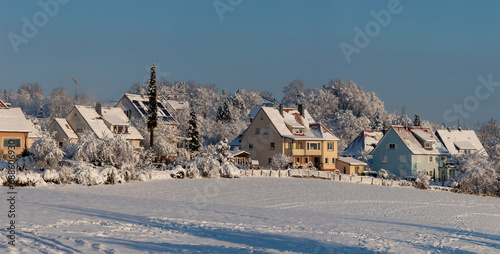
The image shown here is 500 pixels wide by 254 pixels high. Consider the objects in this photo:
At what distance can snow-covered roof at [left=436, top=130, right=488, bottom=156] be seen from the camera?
259 ft

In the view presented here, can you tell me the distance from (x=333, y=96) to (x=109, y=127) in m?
71.2

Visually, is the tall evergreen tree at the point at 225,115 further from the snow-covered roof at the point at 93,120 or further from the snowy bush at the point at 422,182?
the snowy bush at the point at 422,182

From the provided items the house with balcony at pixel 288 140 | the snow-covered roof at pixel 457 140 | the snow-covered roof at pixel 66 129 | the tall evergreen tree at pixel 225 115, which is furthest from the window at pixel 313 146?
the tall evergreen tree at pixel 225 115

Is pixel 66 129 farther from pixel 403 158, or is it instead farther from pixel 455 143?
pixel 455 143

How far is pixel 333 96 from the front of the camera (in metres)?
127

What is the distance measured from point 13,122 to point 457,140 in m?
61.4

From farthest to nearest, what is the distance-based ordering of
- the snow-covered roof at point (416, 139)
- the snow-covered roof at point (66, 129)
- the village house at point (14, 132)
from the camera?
the snow-covered roof at point (416, 139) → the snow-covered roof at point (66, 129) → the village house at point (14, 132)

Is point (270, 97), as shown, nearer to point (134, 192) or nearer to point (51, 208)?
point (134, 192)

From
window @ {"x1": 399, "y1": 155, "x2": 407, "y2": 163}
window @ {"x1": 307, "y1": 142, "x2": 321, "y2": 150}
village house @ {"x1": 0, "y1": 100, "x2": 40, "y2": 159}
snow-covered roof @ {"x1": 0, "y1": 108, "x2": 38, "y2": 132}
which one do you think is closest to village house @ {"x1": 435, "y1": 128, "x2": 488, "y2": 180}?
window @ {"x1": 399, "y1": 155, "x2": 407, "y2": 163}

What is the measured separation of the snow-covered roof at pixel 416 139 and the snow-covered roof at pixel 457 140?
185 cm

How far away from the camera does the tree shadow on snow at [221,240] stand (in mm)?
18438

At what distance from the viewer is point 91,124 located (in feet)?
215

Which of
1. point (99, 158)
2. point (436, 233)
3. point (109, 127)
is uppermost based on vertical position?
point (109, 127)

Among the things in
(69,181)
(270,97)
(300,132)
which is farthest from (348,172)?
(270,97)
